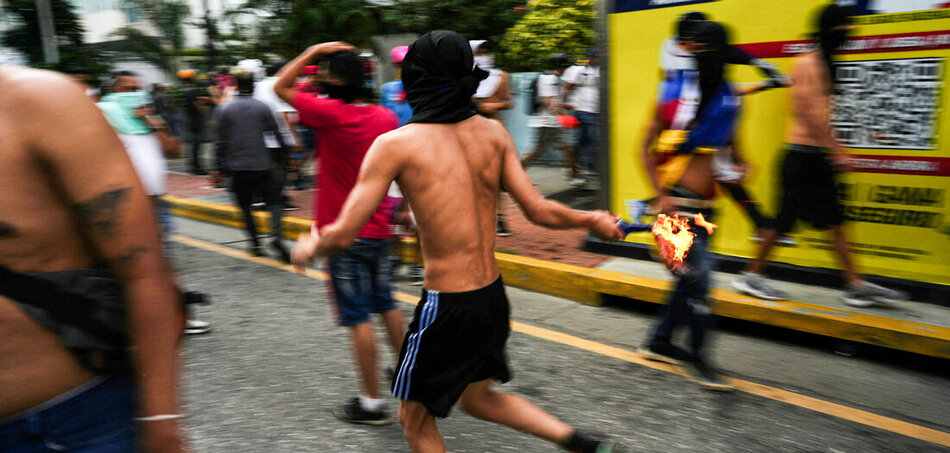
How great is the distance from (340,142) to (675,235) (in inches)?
67.6

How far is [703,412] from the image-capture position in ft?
11.7

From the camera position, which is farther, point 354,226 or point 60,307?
point 354,226

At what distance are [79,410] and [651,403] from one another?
2.92 meters

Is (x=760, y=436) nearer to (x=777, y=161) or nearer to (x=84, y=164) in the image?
(x=777, y=161)

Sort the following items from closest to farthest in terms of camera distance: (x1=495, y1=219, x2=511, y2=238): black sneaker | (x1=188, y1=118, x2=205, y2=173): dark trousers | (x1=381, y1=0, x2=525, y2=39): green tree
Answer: (x1=495, y1=219, x2=511, y2=238): black sneaker, (x1=188, y1=118, x2=205, y2=173): dark trousers, (x1=381, y1=0, x2=525, y2=39): green tree

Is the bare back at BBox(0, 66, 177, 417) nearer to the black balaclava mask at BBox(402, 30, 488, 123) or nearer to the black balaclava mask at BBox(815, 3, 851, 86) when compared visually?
the black balaclava mask at BBox(402, 30, 488, 123)

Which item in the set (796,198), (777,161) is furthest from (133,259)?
(777,161)

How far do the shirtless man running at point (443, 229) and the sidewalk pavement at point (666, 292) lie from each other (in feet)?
8.19

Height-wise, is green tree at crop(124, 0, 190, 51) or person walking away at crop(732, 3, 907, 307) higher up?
green tree at crop(124, 0, 190, 51)

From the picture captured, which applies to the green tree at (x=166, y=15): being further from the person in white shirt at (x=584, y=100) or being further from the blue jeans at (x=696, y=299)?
the blue jeans at (x=696, y=299)

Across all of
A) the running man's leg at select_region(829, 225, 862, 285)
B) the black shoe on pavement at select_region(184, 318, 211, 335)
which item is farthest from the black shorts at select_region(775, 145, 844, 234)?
the black shoe on pavement at select_region(184, 318, 211, 335)

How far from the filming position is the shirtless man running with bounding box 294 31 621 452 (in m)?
2.37

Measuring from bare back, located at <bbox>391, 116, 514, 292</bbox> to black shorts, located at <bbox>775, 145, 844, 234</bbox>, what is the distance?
9.59 feet

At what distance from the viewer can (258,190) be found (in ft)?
23.1
